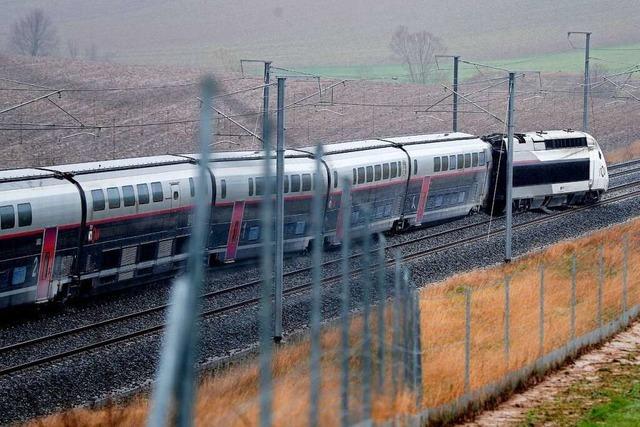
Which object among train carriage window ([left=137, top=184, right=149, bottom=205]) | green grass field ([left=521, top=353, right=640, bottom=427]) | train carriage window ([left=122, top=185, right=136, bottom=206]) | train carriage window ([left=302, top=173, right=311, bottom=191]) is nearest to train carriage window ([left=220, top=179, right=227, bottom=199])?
train carriage window ([left=137, top=184, right=149, bottom=205])

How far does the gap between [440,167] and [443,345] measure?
20578 mm

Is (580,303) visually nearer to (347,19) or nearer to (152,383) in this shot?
(152,383)

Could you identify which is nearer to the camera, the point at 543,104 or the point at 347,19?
the point at 543,104

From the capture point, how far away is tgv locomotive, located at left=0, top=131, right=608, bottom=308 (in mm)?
27281

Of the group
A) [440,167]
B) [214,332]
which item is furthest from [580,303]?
[440,167]

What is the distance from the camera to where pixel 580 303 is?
26.5 m

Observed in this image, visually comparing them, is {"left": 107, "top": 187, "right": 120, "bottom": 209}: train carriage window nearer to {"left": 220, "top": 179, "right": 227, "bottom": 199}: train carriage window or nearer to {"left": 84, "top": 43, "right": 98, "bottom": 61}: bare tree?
{"left": 220, "top": 179, "right": 227, "bottom": 199}: train carriage window

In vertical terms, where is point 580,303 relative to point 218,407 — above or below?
below

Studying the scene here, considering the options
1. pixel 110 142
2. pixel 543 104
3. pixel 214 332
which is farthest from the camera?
pixel 543 104

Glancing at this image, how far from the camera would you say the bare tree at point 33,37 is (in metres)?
131

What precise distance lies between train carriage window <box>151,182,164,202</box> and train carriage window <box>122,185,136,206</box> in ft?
2.18

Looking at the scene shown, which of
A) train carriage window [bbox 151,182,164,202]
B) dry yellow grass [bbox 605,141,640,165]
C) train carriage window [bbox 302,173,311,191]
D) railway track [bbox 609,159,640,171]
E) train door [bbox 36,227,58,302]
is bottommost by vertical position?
dry yellow grass [bbox 605,141,640,165]

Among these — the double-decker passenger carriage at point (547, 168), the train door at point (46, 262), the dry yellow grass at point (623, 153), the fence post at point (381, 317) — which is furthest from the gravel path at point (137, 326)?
the dry yellow grass at point (623, 153)

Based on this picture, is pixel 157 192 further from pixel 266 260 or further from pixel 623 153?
pixel 623 153
